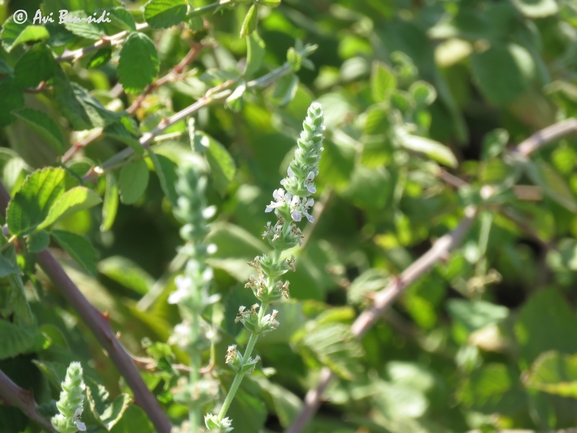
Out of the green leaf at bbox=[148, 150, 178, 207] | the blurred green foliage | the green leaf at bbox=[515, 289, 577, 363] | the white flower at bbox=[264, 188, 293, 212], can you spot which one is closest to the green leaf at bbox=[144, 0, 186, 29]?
the blurred green foliage

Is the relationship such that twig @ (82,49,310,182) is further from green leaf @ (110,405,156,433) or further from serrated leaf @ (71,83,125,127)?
green leaf @ (110,405,156,433)

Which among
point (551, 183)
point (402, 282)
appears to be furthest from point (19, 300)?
point (551, 183)

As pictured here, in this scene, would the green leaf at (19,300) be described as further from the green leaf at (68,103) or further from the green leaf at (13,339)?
the green leaf at (68,103)

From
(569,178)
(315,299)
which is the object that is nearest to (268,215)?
(315,299)

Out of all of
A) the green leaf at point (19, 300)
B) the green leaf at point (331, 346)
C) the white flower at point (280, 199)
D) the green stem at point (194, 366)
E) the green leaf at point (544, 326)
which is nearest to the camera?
the green stem at point (194, 366)

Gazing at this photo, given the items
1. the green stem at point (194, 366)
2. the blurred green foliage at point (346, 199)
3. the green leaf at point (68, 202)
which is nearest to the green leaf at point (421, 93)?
the blurred green foliage at point (346, 199)

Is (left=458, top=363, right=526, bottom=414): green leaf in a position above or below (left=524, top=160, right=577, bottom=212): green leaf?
below
